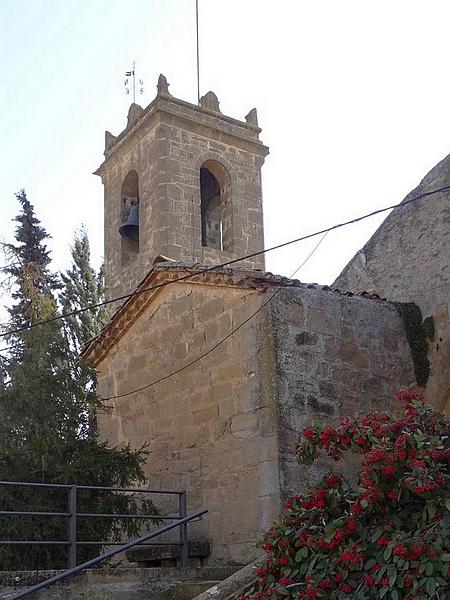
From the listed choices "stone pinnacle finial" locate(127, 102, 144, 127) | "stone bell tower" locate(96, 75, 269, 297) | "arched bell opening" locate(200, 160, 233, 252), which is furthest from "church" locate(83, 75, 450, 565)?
"stone pinnacle finial" locate(127, 102, 144, 127)

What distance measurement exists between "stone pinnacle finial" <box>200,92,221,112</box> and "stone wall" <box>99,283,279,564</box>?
11.6 meters

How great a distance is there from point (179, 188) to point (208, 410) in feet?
36.6

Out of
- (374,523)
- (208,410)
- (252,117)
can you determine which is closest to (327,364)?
(208,410)

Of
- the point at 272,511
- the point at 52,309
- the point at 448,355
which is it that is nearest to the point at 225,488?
the point at 272,511

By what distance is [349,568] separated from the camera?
17.9 feet

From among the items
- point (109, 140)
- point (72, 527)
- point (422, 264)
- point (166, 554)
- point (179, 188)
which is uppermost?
point (109, 140)

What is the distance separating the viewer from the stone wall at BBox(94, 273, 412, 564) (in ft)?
27.9

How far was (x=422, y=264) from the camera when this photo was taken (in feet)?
35.1

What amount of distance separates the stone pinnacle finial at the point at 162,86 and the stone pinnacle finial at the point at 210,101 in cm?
141

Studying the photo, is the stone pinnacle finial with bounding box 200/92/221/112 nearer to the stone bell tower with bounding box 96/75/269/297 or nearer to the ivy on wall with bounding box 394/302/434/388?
the stone bell tower with bounding box 96/75/269/297

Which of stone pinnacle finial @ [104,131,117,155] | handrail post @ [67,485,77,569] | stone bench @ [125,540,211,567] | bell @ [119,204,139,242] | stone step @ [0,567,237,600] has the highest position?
stone pinnacle finial @ [104,131,117,155]

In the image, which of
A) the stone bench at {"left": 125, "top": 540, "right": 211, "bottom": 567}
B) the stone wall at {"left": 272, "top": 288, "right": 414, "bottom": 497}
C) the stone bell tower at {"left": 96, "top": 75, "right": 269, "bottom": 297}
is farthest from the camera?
the stone bell tower at {"left": 96, "top": 75, "right": 269, "bottom": 297}

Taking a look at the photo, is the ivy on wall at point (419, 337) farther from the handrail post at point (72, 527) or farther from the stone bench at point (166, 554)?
the handrail post at point (72, 527)

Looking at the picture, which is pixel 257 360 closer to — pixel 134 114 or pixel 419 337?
pixel 419 337
